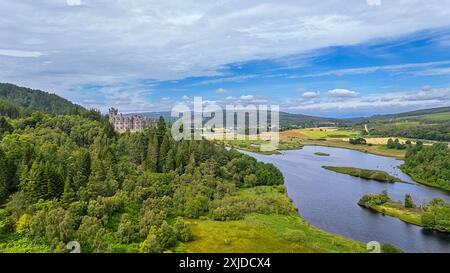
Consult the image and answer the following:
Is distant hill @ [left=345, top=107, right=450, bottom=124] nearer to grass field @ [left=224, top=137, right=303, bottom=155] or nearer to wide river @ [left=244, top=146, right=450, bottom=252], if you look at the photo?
grass field @ [left=224, top=137, right=303, bottom=155]

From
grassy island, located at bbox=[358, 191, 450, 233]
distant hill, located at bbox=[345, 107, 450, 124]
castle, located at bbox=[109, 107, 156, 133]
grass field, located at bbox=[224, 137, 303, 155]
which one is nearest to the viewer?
grassy island, located at bbox=[358, 191, 450, 233]

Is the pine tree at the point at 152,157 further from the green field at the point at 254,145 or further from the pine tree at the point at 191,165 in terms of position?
the green field at the point at 254,145

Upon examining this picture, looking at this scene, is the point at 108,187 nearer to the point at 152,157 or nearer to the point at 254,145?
the point at 152,157

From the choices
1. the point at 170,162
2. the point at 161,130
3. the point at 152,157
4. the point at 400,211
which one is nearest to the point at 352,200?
the point at 400,211

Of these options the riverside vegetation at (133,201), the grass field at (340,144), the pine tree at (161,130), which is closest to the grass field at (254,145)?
the grass field at (340,144)

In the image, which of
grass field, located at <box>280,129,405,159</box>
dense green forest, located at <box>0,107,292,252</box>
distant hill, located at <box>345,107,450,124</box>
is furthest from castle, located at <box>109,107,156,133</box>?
distant hill, located at <box>345,107,450,124</box>

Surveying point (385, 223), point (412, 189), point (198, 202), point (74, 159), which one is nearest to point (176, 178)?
point (198, 202)
